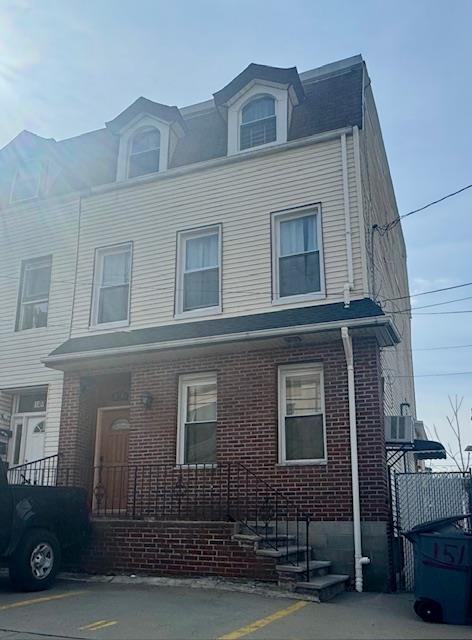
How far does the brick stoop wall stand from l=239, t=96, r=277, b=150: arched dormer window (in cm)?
741

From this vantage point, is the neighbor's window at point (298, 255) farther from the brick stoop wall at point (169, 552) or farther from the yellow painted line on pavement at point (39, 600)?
the yellow painted line on pavement at point (39, 600)

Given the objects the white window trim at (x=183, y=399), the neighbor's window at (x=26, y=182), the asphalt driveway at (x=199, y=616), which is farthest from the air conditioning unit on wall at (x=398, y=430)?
the neighbor's window at (x=26, y=182)

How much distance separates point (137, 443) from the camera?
10.9m

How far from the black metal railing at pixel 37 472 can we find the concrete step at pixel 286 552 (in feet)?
16.5

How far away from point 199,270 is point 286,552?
18.5 feet

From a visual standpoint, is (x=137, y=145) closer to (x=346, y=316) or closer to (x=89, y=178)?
(x=89, y=178)

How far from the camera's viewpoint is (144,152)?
44.0ft

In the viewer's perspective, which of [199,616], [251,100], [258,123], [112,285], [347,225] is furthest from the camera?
[112,285]

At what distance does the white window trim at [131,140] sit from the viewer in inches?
514

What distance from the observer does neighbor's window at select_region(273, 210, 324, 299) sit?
35.5ft

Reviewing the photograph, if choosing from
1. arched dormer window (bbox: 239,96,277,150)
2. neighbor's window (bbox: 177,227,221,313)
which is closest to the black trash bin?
neighbor's window (bbox: 177,227,221,313)

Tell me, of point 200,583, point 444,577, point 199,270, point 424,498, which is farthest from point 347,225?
point 200,583

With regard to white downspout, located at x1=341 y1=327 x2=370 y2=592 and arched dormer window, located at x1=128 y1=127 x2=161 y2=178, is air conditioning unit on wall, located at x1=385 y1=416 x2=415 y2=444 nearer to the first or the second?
white downspout, located at x1=341 y1=327 x2=370 y2=592

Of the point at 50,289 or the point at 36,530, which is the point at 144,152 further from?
the point at 36,530
